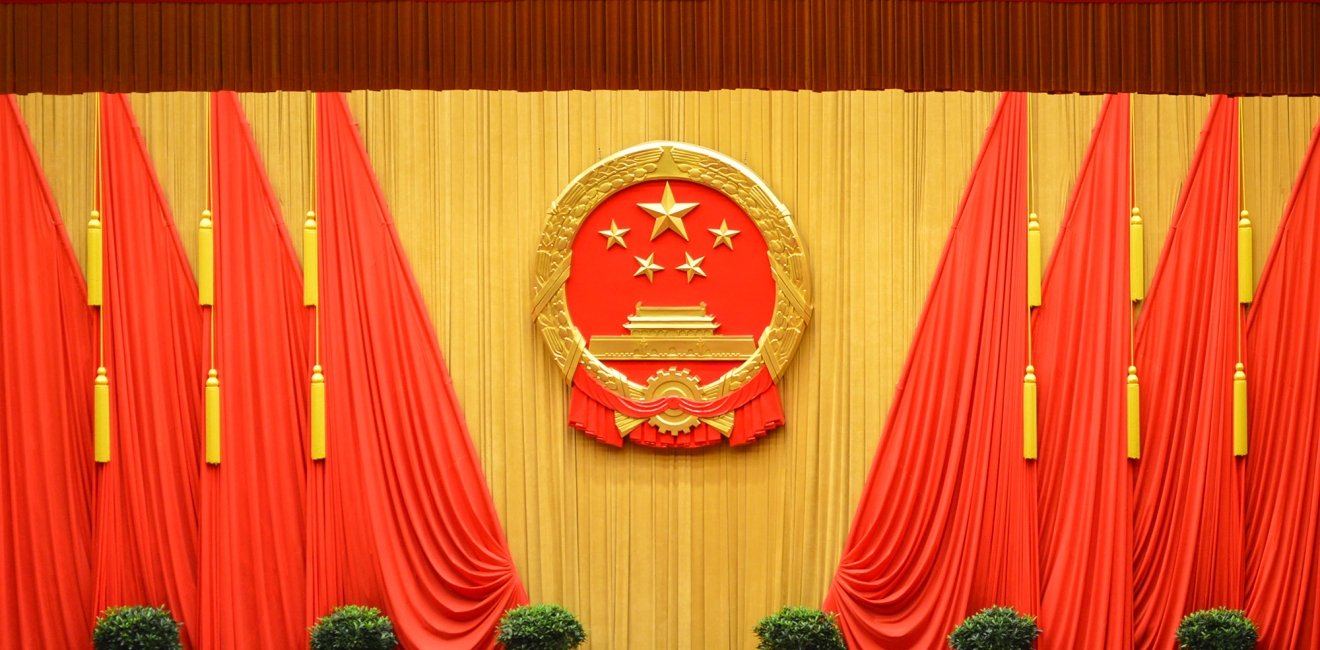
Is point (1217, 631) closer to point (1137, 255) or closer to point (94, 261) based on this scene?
point (1137, 255)

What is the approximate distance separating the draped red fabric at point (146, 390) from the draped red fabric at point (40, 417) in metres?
0.12

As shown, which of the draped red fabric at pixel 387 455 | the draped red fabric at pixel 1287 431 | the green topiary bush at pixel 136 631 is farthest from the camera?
the draped red fabric at pixel 387 455

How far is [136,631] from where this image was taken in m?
5.99

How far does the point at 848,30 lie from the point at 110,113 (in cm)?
321

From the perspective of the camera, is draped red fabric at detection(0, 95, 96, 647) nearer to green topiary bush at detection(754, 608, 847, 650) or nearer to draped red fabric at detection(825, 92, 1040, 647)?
green topiary bush at detection(754, 608, 847, 650)

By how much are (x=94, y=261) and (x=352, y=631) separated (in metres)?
1.90

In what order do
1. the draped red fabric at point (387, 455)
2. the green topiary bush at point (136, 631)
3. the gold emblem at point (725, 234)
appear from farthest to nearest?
the gold emblem at point (725, 234) → the draped red fabric at point (387, 455) → the green topiary bush at point (136, 631)

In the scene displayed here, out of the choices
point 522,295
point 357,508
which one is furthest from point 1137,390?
point 357,508

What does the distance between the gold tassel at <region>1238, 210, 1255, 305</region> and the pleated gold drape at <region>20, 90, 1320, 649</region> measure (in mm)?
101

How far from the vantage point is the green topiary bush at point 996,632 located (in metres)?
5.99

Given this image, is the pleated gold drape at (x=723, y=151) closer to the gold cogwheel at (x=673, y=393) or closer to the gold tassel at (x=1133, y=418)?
the gold cogwheel at (x=673, y=393)

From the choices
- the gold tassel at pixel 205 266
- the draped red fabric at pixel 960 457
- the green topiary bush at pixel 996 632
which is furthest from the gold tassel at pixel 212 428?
the green topiary bush at pixel 996 632

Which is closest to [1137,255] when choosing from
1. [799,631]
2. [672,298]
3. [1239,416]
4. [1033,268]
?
[1033,268]

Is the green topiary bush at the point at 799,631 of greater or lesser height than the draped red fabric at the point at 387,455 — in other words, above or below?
below
